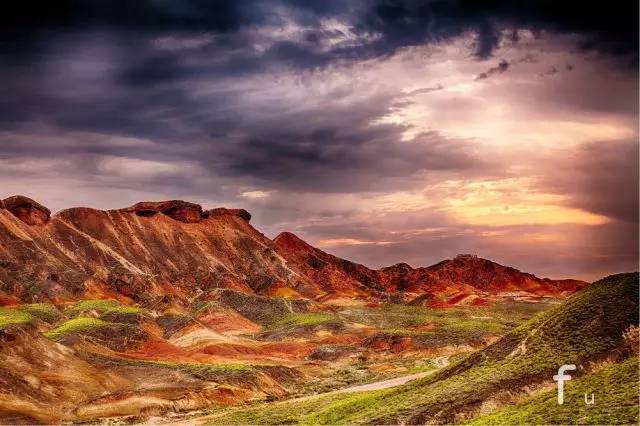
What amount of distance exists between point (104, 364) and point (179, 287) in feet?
355

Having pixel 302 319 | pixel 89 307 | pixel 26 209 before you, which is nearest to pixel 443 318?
pixel 302 319

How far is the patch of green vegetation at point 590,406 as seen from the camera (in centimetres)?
3323

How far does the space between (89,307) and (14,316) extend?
53.4 feet

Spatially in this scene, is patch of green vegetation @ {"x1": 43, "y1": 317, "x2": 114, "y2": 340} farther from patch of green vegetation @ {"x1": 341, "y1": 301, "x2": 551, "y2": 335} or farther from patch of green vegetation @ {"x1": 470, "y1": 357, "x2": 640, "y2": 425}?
patch of green vegetation @ {"x1": 470, "y1": 357, "x2": 640, "y2": 425}

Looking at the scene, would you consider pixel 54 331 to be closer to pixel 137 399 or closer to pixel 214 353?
pixel 214 353

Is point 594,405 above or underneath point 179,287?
underneath

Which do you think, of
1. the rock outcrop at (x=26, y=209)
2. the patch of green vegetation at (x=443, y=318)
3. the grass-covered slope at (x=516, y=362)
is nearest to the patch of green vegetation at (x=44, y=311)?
the rock outcrop at (x=26, y=209)

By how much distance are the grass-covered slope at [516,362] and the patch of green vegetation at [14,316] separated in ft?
243

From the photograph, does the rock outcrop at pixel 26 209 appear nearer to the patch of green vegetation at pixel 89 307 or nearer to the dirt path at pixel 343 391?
the patch of green vegetation at pixel 89 307

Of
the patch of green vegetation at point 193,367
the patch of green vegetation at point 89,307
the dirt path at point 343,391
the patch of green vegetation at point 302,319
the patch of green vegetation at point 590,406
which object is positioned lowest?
the dirt path at point 343,391

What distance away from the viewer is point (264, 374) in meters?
86.4

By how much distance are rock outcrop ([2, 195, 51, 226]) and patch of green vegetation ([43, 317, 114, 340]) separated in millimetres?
A: 70129

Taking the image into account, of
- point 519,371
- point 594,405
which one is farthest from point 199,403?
point 594,405

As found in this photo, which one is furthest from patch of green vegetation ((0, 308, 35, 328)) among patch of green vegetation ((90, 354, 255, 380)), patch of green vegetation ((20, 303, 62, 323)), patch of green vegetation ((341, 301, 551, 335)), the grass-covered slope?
the grass-covered slope
